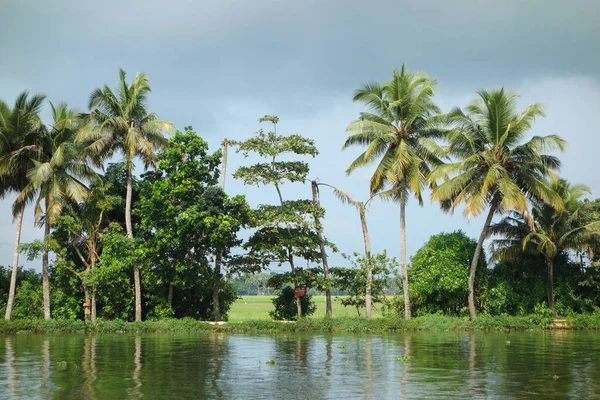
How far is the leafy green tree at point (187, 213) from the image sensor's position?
31.8 metres

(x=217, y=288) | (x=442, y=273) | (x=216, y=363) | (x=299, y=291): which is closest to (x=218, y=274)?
(x=217, y=288)

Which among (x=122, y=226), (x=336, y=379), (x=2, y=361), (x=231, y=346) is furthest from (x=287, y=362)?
(x=122, y=226)

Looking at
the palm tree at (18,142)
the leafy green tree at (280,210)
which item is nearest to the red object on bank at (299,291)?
the leafy green tree at (280,210)

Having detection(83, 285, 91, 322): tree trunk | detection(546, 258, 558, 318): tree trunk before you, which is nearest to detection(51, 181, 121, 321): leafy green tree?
detection(83, 285, 91, 322): tree trunk

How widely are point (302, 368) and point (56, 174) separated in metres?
21.5

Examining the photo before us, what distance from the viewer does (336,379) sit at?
1396 cm

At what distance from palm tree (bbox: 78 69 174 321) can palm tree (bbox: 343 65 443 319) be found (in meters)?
11.1

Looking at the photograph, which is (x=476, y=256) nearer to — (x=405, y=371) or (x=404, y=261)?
(x=404, y=261)

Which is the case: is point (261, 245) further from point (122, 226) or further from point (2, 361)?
point (2, 361)

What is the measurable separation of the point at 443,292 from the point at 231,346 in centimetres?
1567

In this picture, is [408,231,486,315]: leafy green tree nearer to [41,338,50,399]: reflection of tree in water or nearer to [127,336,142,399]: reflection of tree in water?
[127,336,142,399]: reflection of tree in water

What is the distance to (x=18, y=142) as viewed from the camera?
32.8 m

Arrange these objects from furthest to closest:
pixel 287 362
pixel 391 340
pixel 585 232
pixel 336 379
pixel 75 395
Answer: pixel 585 232 < pixel 391 340 < pixel 287 362 < pixel 336 379 < pixel 75 395

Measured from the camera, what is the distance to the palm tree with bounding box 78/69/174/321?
33.0m
